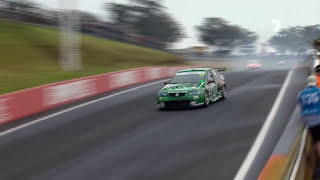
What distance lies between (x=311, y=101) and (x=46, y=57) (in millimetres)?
29845

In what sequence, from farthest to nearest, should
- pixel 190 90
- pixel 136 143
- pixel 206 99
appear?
pixel 206 99
pixel 190 90
pixel 136 143

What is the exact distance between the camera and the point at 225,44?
141 metres

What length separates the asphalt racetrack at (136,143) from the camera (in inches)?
322

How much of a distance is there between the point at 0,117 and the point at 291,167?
9.86 meters

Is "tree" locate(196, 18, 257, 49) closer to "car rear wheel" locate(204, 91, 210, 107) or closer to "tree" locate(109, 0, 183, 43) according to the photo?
"tree" locate(109, 0, 183, 43)

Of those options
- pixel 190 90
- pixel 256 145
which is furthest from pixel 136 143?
pixel 190 90

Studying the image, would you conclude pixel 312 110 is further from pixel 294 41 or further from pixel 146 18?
pixel 294 41

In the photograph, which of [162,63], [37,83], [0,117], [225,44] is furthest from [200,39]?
[0,117]

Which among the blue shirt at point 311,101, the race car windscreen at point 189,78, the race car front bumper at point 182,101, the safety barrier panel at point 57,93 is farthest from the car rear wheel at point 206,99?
the blue shirt at point 311,101

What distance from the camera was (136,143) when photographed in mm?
10469

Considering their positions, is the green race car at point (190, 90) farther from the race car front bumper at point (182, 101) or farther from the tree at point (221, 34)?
the tree at point (221, 34)

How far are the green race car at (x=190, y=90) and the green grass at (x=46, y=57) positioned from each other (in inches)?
353

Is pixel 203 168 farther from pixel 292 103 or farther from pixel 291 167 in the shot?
pixel 292 103

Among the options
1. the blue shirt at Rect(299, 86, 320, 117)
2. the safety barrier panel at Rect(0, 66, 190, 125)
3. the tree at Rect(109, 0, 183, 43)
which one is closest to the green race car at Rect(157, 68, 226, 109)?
the safety barrier panel at Rect(0, 66, 190, 125)
